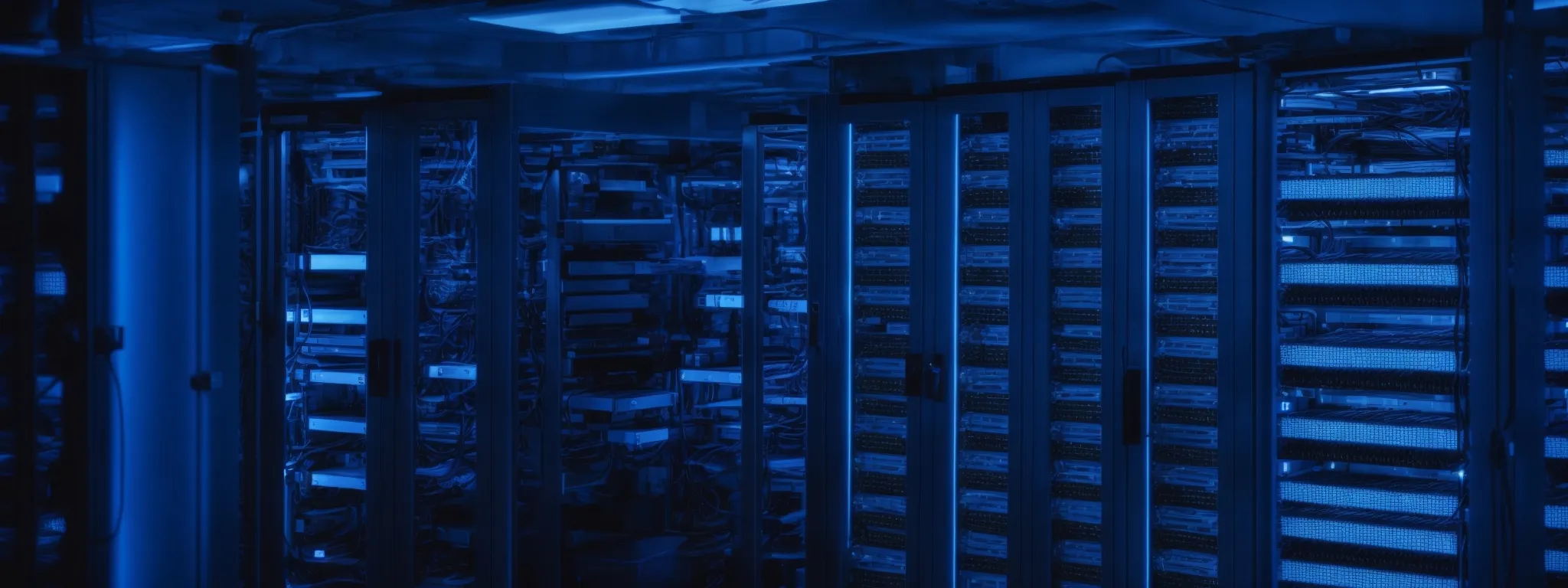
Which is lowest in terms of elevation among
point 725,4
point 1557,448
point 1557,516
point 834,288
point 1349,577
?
point 1349,577

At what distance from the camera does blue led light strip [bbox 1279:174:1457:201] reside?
193 inches

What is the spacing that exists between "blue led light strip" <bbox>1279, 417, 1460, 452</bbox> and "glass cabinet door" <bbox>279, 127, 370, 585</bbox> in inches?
163

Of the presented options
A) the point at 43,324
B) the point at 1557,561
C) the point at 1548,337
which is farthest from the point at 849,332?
the point at 43,324

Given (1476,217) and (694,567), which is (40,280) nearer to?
(694,567)

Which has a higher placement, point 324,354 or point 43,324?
point 43,324

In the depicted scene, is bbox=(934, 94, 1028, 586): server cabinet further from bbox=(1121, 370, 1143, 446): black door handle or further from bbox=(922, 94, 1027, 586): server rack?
bbox=(1121, 370, 1143, 446): black door handle

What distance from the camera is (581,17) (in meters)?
5.60

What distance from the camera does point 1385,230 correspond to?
5.52 meters

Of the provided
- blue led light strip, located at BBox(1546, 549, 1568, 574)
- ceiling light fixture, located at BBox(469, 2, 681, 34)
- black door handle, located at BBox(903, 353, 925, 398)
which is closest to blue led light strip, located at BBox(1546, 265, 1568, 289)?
blue led light strip, located at BBox(1546, 549, 1568, 574)

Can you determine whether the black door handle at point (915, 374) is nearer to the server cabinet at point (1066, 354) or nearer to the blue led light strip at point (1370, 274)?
the server cabinet at point (1066, 354)

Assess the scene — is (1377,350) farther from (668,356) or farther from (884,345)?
(668,356)

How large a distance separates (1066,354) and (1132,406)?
0.41 m

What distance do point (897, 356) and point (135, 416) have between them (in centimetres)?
302

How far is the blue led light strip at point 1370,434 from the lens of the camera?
495cm
